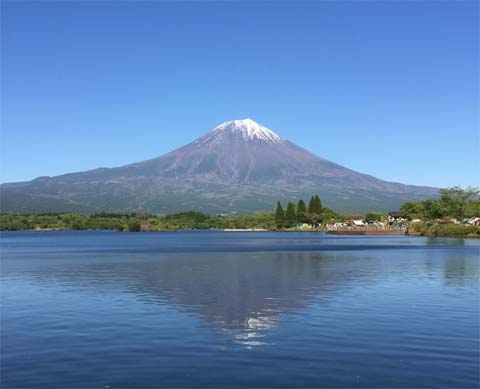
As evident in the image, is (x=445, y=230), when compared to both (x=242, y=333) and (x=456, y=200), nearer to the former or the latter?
(x=456, y=200)

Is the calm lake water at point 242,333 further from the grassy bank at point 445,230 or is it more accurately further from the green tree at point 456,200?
the green tree at point 456,200

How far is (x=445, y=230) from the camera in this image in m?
138

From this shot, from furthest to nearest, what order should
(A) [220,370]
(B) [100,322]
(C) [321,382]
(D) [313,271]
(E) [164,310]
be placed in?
(D) [313,271] → (E) [164,310] → (B) [100,322] → (A) [220,370] → (C) [321,382]

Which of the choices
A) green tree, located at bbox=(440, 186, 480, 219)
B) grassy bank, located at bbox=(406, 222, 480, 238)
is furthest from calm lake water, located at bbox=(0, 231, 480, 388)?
green tree, located at bbox=(440, 186, 480, 219)

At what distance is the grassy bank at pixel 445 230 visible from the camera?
130m

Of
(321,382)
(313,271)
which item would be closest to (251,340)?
(321,382)

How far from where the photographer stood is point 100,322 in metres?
24.1

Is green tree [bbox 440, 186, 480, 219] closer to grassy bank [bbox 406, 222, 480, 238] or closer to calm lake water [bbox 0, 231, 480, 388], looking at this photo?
grassy bank [bbox 406, 222, 480, 238]

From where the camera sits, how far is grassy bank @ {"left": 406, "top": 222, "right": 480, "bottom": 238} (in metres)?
130

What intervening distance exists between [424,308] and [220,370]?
15138mm

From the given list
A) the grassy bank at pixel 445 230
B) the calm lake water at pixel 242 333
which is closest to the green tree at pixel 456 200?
the grassy bank at pixel 445 230

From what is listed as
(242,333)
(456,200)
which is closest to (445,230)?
(456,200)

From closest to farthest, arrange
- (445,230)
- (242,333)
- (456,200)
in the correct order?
(242,333), (445,230), (456,200)

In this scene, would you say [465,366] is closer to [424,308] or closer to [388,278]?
[424,308]
